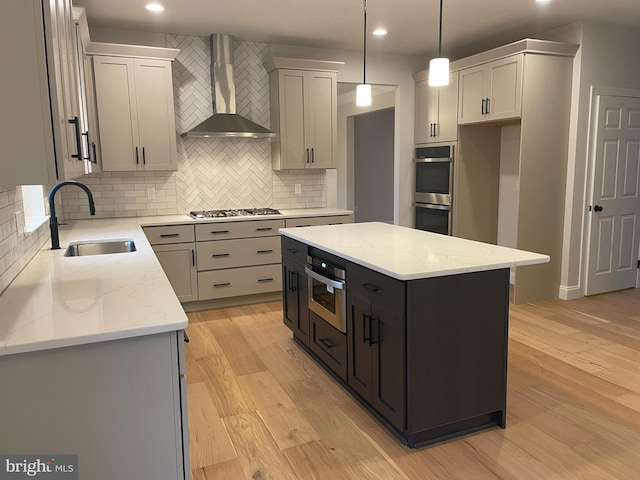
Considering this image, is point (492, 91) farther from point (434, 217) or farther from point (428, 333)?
point (428, 333)

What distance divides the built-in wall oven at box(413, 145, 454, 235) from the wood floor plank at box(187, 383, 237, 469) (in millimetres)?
3403

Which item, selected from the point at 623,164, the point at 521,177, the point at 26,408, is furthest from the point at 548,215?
the point at 26,408

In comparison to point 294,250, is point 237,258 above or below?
below

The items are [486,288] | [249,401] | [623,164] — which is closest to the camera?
[486,288]

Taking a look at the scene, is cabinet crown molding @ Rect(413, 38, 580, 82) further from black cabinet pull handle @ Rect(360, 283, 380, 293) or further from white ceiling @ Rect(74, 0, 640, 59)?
black cabinet pull handle @ Rect(360, 283, 380, 293)

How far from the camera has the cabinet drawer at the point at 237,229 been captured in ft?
15.0

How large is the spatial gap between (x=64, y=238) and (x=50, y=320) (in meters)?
2.08

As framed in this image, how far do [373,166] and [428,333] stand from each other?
729 cm

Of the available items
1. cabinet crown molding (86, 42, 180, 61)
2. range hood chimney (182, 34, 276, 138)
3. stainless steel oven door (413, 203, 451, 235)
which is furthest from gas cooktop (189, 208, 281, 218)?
stainless steel oven door (413, 203, 451, 235)

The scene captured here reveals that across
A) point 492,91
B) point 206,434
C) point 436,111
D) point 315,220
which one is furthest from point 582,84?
point 206,434

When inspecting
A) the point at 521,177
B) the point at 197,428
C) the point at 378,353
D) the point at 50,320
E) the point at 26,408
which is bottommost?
the point at 197,428

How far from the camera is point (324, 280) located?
9.96 ft

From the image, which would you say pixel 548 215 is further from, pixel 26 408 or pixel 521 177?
pixel 26 408

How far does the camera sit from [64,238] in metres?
3.44
